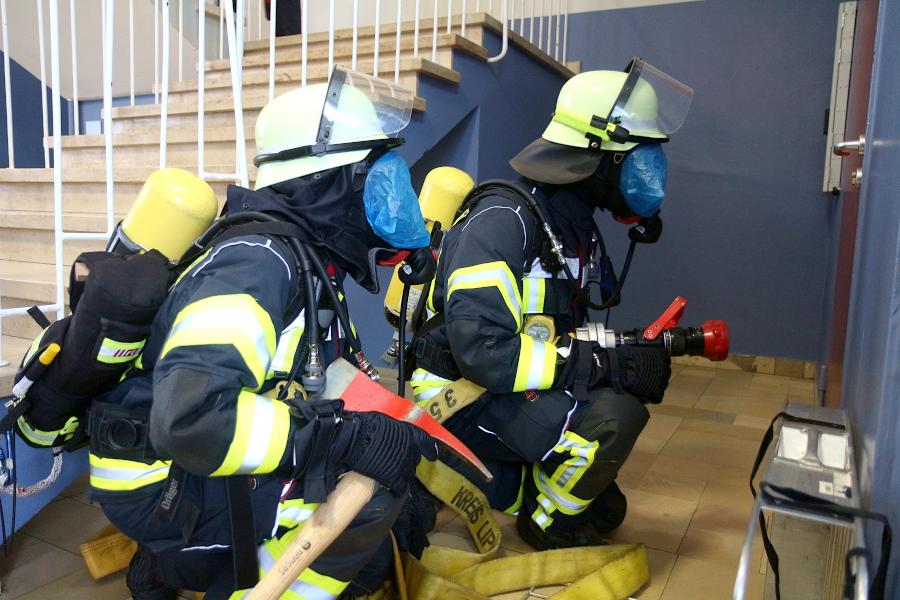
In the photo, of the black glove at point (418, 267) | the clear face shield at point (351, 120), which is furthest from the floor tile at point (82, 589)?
the clear face shield at point (351, 120)

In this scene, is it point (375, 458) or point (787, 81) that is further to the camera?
point (787, 81)

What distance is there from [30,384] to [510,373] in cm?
130

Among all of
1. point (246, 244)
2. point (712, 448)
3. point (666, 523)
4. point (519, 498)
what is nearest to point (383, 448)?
point (246, 244)

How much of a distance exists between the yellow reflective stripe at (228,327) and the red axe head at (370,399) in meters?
0.28

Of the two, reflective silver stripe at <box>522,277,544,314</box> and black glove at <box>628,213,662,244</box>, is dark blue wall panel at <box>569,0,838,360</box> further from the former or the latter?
reflective silver stripe at <box>522,277,544,314</box>

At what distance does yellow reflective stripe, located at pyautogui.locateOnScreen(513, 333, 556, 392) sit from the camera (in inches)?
87.7

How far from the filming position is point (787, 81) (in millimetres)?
4641

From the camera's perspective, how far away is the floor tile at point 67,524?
2.49m

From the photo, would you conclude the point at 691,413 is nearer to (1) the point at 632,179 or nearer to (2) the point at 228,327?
(1) the point at 632,179

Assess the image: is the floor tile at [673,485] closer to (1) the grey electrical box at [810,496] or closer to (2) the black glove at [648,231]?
(2) the black glove at [648,231]

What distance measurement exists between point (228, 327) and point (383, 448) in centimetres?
46

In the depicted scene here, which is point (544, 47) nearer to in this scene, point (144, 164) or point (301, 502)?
point (144, 164)

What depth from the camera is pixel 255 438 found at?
1.45m

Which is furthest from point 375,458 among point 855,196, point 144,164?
point 144,164
